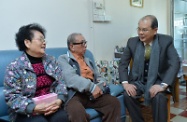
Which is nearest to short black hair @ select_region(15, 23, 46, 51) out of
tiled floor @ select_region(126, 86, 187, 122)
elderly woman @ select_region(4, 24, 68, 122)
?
elderly woman @ select_region(4, 24, 68, 122)

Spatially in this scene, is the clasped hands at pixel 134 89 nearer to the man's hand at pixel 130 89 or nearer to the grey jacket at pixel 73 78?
the man's hand at pixel 130 89

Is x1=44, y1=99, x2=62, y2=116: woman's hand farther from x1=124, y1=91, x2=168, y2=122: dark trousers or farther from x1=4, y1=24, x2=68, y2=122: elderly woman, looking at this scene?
x1=124, y1=91, x2=168, y2=122: dark trousers

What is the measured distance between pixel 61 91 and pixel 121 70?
0.70m

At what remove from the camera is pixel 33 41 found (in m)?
1.44

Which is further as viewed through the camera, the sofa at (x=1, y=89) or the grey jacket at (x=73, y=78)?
the grey jacket at (x=73, y=78)

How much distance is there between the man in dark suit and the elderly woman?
2.21 feet

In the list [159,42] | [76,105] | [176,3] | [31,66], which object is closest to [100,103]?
[76,105]

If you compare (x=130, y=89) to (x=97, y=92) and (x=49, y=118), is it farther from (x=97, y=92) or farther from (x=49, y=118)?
(x=49, y=118)

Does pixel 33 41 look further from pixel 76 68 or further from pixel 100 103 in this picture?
pixel 100 103

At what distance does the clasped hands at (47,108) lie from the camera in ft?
4.23

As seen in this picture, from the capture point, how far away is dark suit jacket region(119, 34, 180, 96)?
1.73 m

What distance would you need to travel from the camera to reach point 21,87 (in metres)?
1.35

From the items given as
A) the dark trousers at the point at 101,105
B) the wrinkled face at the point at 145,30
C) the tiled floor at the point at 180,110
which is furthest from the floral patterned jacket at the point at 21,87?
the tiled floor at the point at 180,110

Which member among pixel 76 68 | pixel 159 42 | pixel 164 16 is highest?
pixel 164 16
